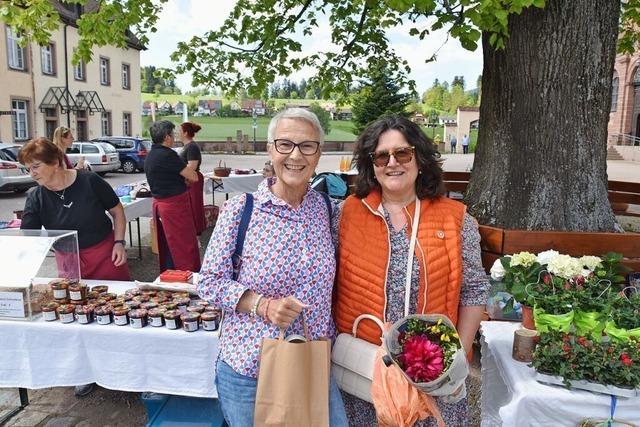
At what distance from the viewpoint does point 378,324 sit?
184 cm

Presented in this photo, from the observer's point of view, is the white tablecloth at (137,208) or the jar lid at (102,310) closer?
the jar lid at (102,310)

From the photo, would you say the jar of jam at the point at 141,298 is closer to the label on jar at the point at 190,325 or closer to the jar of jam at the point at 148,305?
the jar of jam at the point at 148,305

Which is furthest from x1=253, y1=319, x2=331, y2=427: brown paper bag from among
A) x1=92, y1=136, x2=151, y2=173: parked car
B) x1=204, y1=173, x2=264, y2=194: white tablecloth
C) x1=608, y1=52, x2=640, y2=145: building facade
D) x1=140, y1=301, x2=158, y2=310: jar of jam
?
x1=608, y1=52, x2=640, y2=145: building facade

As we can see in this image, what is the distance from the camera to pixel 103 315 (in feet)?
9.07

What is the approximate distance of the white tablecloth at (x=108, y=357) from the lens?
8.71 ft

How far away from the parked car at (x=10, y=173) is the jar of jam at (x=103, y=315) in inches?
488

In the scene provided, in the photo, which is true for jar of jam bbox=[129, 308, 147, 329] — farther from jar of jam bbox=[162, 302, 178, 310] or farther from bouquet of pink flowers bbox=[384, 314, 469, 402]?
bouquet of pink flowers bbox=[384, 314, 469, 402]

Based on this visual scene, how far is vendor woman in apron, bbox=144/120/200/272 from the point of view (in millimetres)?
5422

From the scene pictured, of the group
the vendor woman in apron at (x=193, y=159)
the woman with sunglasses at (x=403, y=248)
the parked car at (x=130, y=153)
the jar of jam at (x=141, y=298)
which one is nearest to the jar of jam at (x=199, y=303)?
→ the jar of jam at (x=141, y=298)

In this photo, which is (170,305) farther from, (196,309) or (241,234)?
(241,234)

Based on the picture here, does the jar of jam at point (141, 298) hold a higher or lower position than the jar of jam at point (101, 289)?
higher

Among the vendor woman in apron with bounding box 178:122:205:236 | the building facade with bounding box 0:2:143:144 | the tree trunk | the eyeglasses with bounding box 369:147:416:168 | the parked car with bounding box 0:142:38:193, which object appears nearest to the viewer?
the eyeglasses with bounding box 369:147:416:168

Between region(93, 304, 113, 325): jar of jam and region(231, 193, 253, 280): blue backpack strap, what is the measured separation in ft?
4.24

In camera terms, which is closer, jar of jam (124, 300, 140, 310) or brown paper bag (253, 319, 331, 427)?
brown paper bag (253, 319, 331, 427)
